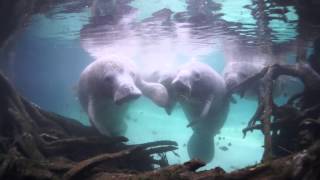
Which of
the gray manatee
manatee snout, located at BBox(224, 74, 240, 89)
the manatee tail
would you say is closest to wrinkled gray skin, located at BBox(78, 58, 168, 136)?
the gray manatee

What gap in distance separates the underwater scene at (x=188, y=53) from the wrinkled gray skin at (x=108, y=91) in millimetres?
33

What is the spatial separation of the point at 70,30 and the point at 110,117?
9.06 m

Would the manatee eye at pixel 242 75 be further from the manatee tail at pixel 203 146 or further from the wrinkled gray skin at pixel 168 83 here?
the wrinkled gray skin at pixel 168 83

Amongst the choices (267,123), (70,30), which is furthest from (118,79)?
(70,30)

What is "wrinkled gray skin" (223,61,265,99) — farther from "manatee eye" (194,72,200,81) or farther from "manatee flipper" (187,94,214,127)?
"manatee eye" (194,72,200,81)

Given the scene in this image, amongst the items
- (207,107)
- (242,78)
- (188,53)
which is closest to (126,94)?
(207,107)

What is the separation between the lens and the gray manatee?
437 inches

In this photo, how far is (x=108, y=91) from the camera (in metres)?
10.5

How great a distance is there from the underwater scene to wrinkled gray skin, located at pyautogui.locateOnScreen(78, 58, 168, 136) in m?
0.03

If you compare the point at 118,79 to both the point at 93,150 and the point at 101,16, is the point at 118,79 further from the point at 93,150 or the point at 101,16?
the point at 101,16

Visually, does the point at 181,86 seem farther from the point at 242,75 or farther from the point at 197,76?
the point at 242,75

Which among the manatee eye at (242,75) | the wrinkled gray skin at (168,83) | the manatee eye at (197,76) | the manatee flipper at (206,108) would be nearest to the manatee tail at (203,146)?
the manatee flipper at (206,108)

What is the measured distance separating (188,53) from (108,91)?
1342cm

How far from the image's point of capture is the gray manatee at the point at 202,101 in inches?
437
